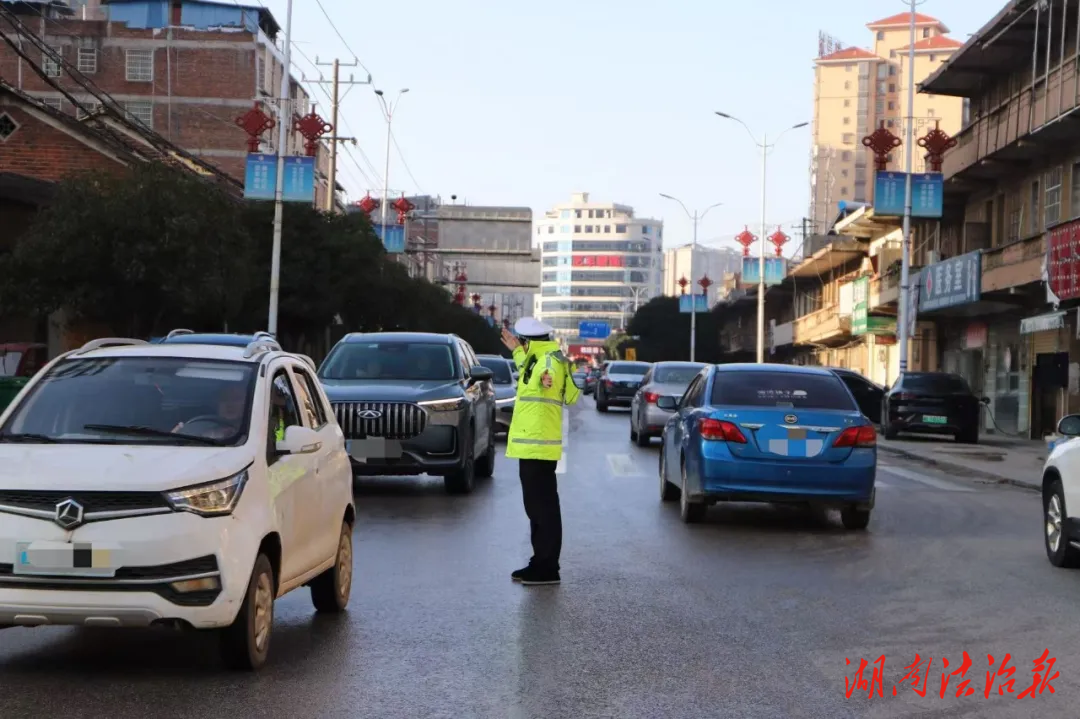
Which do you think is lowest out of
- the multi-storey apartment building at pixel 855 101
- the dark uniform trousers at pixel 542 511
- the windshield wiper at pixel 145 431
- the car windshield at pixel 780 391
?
the dark uniform trousers at pixel 542 511

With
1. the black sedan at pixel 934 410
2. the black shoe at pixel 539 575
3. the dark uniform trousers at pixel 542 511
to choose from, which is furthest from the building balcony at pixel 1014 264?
the black shoe at pixel 539 575

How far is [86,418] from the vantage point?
25.2 ft

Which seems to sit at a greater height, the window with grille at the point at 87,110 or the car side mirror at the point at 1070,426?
the window with grille at the point at 87,110

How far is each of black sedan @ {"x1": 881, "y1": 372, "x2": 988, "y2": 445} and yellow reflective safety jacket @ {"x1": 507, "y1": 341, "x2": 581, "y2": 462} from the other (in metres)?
24.9

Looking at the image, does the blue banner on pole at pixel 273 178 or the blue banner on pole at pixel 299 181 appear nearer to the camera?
the blue banner on pole at pixel 273 178

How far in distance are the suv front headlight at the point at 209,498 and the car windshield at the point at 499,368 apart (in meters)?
22.1

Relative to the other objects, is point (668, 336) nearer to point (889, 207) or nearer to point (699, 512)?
point (889, 207)

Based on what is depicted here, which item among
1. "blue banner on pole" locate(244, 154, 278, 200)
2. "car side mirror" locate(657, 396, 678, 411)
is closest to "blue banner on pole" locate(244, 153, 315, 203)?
"blue banner on pole" locate(244, 154, 278, 200)

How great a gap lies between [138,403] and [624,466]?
15.2 meters

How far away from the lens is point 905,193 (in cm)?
4266

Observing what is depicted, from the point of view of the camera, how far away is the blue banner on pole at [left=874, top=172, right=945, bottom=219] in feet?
140

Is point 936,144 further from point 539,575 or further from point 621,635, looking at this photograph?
point 621,635

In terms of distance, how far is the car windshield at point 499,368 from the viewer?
97.0 ft

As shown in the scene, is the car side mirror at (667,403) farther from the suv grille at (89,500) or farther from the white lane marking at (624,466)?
the suv grille at (89,500)
